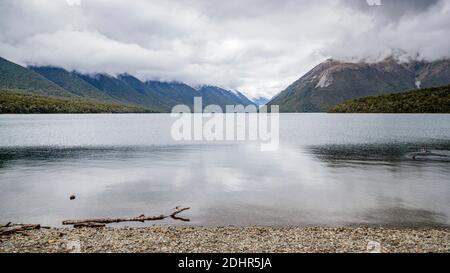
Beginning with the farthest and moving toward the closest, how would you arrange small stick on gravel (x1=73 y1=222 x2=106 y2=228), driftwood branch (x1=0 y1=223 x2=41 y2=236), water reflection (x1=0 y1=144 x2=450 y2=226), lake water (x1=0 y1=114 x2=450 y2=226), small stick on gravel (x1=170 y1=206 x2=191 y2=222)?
water reflection (x1=0 y1=144 x2=450 y2=226), lake water (x1=0 y1=114 x2=450 y2=226), small stick on gravel (x1=170 y1=206 x2=191 y2=222), small stick on gravel (x1=73 y1=222 x2=106 y2=228), driftwood branch (x1=0 y1=223 x2=41 y2=236)

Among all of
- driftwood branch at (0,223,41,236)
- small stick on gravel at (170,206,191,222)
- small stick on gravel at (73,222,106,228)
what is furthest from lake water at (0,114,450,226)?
driftwood branch at (0,223,41,236)

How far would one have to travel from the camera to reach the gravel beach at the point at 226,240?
658 inches

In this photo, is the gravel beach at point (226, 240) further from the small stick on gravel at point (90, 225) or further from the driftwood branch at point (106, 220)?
the driftwood branch at point (106, 220)

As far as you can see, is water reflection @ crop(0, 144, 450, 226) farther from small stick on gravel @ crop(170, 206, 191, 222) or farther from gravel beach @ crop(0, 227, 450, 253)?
gravel beach @ crop(0, 227, 450, 253)

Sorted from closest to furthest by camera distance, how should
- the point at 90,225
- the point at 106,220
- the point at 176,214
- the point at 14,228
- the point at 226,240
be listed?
the point at 226,240 → the point at 14,228 → the point at 90,225 → the point at 106,220 → the point at 176,214

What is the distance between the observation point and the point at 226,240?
1848cm

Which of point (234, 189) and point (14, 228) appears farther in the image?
point (234, 189)

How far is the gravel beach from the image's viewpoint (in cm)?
1670

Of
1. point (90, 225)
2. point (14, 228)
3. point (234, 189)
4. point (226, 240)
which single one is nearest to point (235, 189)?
point (234, 189)

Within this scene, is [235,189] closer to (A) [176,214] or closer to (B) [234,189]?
(B) [234,189]

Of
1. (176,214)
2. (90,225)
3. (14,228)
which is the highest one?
(14,228)

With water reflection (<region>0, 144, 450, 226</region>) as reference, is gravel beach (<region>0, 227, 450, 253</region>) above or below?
above
